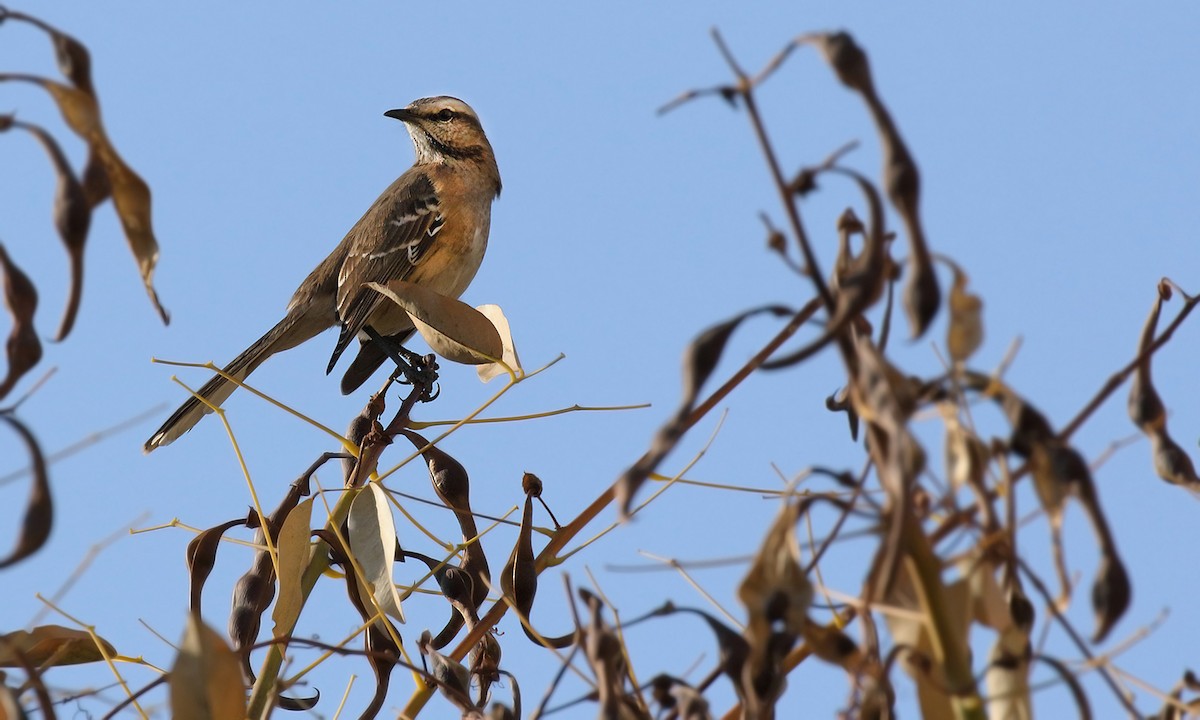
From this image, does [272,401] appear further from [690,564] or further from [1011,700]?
[1011,700]

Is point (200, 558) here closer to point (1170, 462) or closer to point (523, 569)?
point (523, 569)

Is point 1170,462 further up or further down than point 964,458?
further up

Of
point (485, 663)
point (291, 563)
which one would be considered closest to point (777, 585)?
point (485, 663)

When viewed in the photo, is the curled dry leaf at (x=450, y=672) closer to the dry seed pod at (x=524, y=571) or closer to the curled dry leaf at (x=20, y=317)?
the dry seed pod at (x=524, y=571)

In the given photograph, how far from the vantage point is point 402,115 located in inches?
332

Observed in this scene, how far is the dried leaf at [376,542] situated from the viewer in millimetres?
2529

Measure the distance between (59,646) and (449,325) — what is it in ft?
3.08

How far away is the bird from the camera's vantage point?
264 inches

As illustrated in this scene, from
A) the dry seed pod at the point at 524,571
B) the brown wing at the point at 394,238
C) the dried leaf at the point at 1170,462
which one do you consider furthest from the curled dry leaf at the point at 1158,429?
the brown wing at the point at 394,238

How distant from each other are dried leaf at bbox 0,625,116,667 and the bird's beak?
6.46 meters

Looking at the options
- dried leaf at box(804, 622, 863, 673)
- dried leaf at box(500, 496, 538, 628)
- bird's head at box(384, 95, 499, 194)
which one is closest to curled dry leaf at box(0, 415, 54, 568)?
dried leaf at box(804, 622, 863, 673)

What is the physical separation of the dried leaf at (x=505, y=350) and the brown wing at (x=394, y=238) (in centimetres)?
376

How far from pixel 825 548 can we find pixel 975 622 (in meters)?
0.16

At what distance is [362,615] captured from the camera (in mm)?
2621
